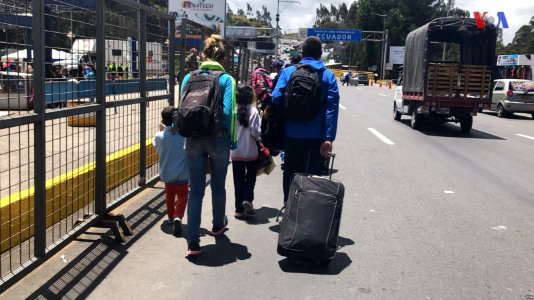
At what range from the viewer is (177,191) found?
5.77 metres

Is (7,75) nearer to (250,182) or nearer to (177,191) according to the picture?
(177,191)

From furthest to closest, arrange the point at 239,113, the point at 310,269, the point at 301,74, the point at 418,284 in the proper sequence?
the point at 239,113
the point at 301,74
the point at 310,269
the point at 418,284

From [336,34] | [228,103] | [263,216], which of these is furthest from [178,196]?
[336,34]

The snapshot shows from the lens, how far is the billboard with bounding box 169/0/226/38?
35.1 metres

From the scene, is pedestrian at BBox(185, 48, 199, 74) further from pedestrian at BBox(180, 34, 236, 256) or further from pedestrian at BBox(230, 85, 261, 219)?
pedestrian at BBox(180, 34, 236, 256)

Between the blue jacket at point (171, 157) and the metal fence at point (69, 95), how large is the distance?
0.59 meters

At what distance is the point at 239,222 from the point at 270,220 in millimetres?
359

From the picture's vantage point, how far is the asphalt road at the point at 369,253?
4.24 meters

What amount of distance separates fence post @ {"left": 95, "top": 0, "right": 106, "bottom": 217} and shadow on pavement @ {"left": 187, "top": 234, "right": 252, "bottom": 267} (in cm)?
119

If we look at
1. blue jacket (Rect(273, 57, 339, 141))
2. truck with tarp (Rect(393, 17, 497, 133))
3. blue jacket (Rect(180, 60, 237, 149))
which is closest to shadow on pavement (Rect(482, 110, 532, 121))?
truck with tarp (Rect(393, 17, 497, 133))

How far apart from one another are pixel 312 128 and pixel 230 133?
854 mm

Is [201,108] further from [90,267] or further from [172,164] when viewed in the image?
[90,267]

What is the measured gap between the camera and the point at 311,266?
4.77 metres

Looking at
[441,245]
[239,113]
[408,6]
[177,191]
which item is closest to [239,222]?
[177,191]
